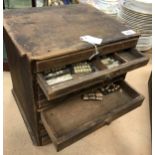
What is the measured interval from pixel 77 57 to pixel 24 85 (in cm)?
36

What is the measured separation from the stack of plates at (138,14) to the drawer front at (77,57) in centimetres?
77

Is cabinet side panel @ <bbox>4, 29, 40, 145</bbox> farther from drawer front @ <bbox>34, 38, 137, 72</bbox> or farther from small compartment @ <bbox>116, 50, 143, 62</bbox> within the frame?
small compartment @ <bbox>116, 50, 143, 62</bbox>

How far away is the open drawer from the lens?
83 cm

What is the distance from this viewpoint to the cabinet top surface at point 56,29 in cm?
82

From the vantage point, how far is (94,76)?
79cm

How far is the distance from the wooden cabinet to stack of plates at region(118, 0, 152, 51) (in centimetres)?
68

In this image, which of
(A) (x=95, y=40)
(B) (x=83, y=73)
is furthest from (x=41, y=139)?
(A) (x=95, y=40)

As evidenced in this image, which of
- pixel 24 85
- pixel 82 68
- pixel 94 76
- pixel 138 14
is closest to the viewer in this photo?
pixel 94 76

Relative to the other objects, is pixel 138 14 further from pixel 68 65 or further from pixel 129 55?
pixel 68 65

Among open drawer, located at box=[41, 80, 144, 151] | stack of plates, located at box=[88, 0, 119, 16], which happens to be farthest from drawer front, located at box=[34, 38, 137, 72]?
stack of plates, located at box=[88, 0, 119, 16]

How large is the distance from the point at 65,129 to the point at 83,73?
274mm

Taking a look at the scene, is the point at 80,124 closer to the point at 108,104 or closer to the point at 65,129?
the point at 65,129

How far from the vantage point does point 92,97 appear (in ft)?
3.52

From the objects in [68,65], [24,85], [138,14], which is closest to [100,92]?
[68,65]
